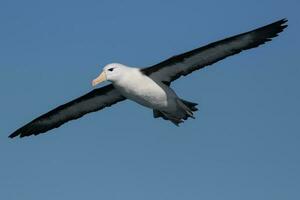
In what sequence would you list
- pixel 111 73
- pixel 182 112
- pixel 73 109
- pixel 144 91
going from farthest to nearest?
pixel 73 109 → pixel 182 112 → pixel 111 73 → pixel 144 91

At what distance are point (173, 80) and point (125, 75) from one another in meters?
1.26

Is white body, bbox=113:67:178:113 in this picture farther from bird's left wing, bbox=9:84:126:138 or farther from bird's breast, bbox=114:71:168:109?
bird's left wing, bbox=9:84:126:138

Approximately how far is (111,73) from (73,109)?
2889 mm

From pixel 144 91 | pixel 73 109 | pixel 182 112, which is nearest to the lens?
pixel 144 91

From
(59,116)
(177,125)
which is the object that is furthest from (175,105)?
(59,116)

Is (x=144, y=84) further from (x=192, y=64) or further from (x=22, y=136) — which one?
(x=22, y=136)

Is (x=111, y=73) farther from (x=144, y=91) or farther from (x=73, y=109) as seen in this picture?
(x=73, y=109)

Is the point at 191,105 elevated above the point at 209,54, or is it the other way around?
the point at 209,54

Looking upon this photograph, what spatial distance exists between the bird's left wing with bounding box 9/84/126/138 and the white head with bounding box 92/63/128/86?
1645 millimetres

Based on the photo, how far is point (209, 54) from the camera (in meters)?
18.4

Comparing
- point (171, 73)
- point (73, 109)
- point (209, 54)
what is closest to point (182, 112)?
point (171, 73)

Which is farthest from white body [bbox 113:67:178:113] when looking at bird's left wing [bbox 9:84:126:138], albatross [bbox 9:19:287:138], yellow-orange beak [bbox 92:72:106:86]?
bird's left wing [bbox 9:84:126:138]

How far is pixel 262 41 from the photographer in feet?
59.2

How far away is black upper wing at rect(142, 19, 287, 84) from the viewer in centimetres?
1800
